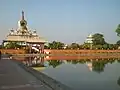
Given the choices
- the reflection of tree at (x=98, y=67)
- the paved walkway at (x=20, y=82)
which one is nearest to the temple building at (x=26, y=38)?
the reflection of tree at (x=98, y=67)

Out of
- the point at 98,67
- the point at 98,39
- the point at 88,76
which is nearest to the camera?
the point at 88,76

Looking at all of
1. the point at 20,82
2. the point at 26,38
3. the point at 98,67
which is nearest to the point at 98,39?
the point at 26,38

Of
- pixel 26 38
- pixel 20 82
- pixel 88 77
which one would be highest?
pixel 26 38

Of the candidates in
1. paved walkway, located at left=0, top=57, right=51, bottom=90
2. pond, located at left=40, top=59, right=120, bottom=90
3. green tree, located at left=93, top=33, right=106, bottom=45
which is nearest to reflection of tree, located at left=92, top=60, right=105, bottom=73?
pond, located at left=40, top=59, right=120, bottom=90

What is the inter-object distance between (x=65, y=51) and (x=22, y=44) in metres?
9.34

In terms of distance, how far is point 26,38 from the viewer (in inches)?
1892

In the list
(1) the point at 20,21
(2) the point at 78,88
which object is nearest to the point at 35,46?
(1) the point at 20,21

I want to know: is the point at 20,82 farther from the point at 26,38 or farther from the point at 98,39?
the point at 98,39

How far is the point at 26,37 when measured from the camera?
1923 inches

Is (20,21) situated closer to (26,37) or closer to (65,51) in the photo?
(26,37)

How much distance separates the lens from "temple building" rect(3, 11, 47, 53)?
4475 cm

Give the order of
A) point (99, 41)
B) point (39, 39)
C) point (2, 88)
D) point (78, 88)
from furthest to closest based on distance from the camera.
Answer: point (99, 41), point (39, 39), point (78, 88), point (2, 88)

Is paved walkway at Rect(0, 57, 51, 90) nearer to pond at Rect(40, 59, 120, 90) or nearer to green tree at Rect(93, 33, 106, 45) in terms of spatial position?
pond at Rect(40, 59, 120, 90)

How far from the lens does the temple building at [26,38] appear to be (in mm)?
44750
